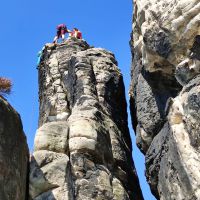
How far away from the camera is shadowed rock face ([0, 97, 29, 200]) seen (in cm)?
1233

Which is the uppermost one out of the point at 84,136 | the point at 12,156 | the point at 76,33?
the point at 76,33

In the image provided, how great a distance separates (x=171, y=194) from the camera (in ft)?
38.4

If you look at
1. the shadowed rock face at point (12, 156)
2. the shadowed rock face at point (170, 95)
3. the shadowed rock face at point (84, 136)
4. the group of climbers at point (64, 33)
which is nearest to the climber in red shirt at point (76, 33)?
the group of climbers at point (64, 33)

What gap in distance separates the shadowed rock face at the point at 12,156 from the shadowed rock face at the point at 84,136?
0.72 meters

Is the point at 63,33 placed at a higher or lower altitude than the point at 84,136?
higher

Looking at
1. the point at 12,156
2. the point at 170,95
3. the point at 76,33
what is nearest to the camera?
the point at 12,156

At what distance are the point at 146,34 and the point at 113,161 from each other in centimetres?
504

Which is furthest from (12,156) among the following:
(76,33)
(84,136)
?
(76,33)

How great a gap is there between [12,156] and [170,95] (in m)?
4.83

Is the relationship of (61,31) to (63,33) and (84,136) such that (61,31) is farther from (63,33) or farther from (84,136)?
(84,136)

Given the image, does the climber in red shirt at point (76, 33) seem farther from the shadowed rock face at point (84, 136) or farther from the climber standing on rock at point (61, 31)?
the shadowed rock face at point (84, 136)

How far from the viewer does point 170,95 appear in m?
14.0

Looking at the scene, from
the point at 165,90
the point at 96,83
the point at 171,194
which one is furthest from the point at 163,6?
the point at 96,83

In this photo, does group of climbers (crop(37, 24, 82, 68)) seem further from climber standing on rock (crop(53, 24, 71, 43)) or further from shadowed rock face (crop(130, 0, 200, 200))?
shadowed rock face (crop(130, 0, 200, 200))
